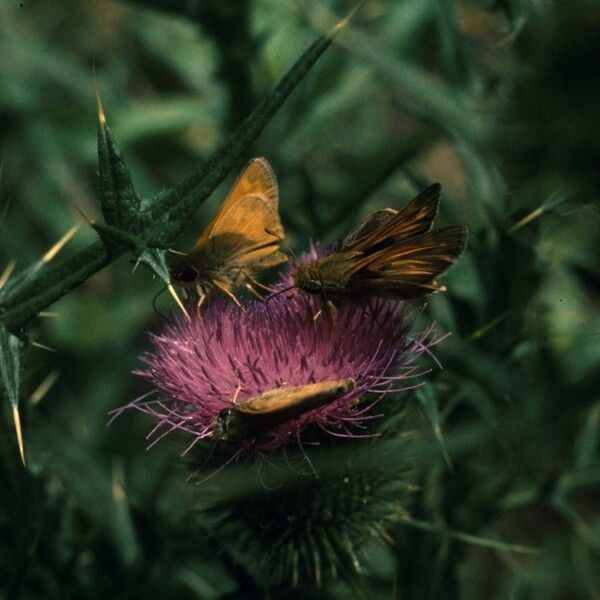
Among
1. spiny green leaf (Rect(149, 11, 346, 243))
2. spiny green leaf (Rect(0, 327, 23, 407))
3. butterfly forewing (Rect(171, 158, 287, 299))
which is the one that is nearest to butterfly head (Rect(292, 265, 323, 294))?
butterfly forewing (Rect(171, 158, 287, 299))

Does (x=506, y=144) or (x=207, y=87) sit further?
(x=207, y=87)

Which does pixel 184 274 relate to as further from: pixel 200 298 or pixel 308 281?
pixel 308 281

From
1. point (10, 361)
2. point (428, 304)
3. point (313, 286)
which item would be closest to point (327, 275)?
point (313, 286)

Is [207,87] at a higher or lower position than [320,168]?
higher

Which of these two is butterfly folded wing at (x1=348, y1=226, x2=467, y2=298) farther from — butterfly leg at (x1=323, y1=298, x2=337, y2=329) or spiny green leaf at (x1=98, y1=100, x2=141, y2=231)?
spiny green leaf at (x1=98, y1=100, x2=141, y2=231)

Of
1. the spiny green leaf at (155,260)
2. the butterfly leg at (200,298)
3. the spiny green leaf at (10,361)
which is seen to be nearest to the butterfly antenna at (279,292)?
the butterfly leg at (200,298)

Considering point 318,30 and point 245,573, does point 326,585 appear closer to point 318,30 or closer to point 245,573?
point 245,573

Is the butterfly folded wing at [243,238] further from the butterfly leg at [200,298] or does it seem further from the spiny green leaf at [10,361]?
the spiny green leaf at [10,361]

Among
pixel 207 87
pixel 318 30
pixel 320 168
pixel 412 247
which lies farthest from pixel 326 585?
pixel 207 87
